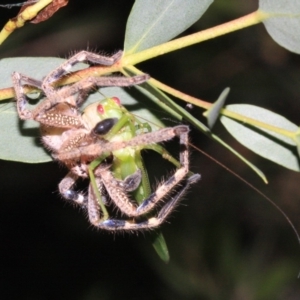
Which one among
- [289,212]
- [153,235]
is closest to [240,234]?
[289,212]

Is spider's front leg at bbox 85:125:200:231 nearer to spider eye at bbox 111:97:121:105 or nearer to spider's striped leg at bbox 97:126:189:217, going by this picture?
spider's striped leg at bbox 97:126:189:217

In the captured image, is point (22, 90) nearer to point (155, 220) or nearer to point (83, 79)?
point (83, 79)

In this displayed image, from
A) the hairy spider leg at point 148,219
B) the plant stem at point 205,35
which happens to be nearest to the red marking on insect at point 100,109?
the plant stem at point 205,35

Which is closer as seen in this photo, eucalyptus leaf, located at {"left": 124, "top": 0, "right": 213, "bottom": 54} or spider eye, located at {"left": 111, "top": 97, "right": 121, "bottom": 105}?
eucalyptus leaf, located at {"left": 124, "top": 0, "right": 213, "bottom": 54}

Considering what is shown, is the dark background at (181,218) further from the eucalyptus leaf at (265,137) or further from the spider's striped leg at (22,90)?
the eucalyptus leaf at (265,137)

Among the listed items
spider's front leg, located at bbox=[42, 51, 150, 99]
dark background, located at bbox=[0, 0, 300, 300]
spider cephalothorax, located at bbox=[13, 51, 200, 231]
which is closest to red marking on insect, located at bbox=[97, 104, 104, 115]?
spider cephalothorax, located at bbox=[13, 51, 200, 231]

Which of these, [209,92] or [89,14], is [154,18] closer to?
[89,14]

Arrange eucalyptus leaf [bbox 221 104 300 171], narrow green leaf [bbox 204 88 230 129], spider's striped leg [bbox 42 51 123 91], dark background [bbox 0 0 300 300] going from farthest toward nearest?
dark background [bbox 0 0 300 300]
spider's striped leg [bbox 42 51 123 91]
eucalyptus leaf [bbox 221 104 300 171]
narrow green leaf [bbox 204 88 230 129]
